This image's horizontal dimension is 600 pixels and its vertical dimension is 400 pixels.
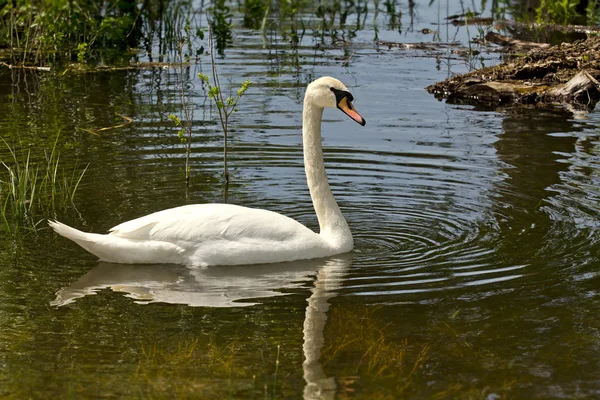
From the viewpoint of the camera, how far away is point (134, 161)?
11.0 m

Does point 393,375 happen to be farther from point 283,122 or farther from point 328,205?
point 283,122

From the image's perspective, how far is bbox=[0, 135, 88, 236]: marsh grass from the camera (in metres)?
8.85

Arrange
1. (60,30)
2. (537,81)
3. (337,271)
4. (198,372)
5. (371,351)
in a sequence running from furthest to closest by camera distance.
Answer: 1. (60,30)
2. (537,81)
3. (337,271)
4. (371,351)
5. (198,372)

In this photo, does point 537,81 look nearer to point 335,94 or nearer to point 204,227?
point 335,94

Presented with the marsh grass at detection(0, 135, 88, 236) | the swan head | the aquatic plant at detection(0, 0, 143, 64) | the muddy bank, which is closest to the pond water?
the marsh grass at detection(0, 135, 88, 236)

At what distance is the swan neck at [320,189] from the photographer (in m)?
8.35

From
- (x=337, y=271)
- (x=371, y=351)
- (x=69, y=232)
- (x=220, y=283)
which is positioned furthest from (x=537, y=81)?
(x=371, y=351)

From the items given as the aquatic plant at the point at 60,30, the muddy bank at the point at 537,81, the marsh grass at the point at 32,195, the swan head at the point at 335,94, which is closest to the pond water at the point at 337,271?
the marsh grass at the point at 32,195

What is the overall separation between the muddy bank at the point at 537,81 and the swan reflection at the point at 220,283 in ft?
22.8

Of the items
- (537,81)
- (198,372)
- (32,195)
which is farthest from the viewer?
(537,81)

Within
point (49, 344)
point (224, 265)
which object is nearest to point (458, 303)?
point (224, 265)

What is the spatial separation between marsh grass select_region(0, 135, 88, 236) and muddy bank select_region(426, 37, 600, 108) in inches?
247

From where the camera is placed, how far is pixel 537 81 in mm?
14867

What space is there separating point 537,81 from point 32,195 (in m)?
8.23
